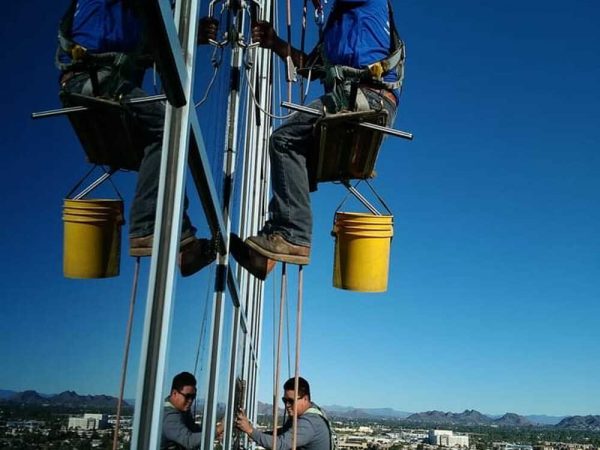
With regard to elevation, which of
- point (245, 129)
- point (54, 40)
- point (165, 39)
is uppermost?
point (245, 129)

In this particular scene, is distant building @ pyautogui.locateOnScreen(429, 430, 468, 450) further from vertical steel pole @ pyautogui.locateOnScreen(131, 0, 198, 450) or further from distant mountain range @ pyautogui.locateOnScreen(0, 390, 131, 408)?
distant mountain range @ pyautogui.locateOnScreen(0, 390, 131, 408)

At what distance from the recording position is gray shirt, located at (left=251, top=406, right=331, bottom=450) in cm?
440

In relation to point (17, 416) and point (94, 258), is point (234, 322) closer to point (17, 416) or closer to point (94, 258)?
point (94, 258)

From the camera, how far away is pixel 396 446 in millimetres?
108250

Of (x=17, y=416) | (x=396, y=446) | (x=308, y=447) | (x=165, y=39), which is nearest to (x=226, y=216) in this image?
(x=308, y=447)

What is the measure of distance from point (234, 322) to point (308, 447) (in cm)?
93

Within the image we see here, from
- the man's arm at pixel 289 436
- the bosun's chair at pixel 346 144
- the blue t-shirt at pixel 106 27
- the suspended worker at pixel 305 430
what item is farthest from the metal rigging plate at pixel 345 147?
the blue t-shirt at pixel 106 27

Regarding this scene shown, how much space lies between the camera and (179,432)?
1.97 metres

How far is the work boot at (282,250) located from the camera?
3207mm

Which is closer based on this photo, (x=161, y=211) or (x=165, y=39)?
(x=165, y=39)

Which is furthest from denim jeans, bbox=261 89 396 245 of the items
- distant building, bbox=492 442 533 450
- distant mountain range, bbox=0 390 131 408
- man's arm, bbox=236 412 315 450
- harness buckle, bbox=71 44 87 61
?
distant building, bbox=492 442 533 450

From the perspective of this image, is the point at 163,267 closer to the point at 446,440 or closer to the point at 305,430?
the point at 305,430

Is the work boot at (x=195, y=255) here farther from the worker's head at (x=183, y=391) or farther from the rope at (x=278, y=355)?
the rope at (x=278, y=355)

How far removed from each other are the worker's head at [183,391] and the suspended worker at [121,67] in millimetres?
559
